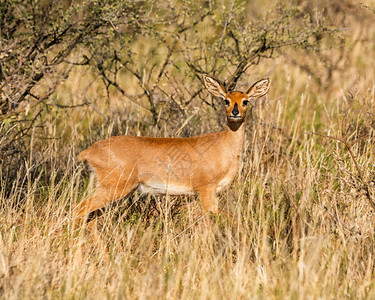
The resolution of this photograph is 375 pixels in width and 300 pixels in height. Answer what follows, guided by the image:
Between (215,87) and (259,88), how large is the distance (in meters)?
0.47

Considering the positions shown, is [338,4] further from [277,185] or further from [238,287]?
[238,287]

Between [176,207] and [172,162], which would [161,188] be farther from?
[176,207]

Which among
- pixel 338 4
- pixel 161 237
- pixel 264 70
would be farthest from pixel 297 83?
pixel 161 237

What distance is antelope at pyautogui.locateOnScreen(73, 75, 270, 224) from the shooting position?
5770 millimetres

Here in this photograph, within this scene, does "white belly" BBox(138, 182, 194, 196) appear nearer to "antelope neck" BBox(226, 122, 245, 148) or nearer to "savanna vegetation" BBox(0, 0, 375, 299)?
"savanna vegetation" BBox(0, 0, 375, 299)

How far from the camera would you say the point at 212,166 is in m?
6.13

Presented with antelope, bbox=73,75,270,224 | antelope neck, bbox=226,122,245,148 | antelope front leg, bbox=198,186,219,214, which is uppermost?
antelope neck, bbox=226,122,245,148

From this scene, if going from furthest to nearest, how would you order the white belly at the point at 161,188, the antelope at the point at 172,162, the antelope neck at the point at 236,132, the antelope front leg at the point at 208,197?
1. the antelope neck at the point at 236,132
2. the antelope front leg at the point at 208,197
3. the white belly at the point at 161,188
4. the antelope at the point at 172,162

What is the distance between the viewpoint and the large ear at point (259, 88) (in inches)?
247

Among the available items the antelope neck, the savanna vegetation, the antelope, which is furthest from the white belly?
the antelope neck

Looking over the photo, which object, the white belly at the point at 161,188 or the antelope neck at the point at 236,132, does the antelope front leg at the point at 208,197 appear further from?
the antelope neck at the point at 236,132

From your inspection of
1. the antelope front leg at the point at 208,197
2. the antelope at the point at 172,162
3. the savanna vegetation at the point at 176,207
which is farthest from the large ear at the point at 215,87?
the antelope front leg at the point at 208,197

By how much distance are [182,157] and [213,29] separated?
21.0 feet

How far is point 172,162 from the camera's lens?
19.7 feet
